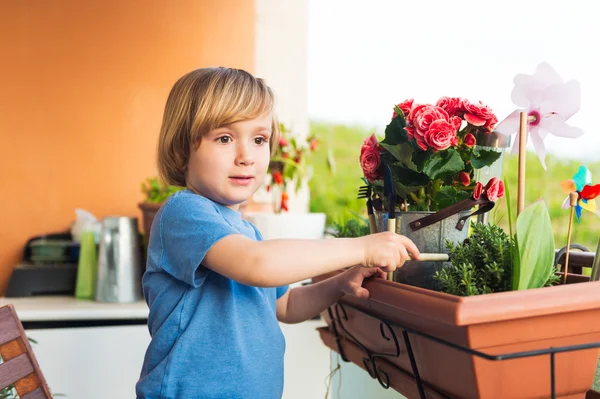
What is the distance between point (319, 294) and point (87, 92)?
132 cm

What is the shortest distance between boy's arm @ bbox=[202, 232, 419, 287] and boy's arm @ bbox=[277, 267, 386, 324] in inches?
3.2

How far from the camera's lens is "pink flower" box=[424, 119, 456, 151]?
2.23ft

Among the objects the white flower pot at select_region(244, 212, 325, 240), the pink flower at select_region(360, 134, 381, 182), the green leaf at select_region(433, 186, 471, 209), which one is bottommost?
the white flower pot at select_region(244, 212, 325, 240)

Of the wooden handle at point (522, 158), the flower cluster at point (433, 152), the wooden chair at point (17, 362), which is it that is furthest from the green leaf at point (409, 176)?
the wooden chair at point (17, 362)

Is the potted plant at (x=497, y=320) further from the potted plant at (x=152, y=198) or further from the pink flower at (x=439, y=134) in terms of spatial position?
the potted plant at (x=152, y=198)

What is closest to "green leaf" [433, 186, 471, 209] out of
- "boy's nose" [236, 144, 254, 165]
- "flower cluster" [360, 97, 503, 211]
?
"flower cluster" [360, 97, 503, 211]

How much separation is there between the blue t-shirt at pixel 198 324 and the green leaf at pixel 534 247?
0.32 m

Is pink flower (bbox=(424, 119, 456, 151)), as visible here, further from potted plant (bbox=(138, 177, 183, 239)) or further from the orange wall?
the orange wall

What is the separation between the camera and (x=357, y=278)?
778 millimetres

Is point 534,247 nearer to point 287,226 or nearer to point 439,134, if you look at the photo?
point 439,134

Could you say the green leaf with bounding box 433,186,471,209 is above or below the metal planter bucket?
above

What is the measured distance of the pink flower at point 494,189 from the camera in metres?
0.69

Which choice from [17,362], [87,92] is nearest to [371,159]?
[17,362]

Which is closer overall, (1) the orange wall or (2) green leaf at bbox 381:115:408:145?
(2) green leaf at bbox 381:115:408:145
